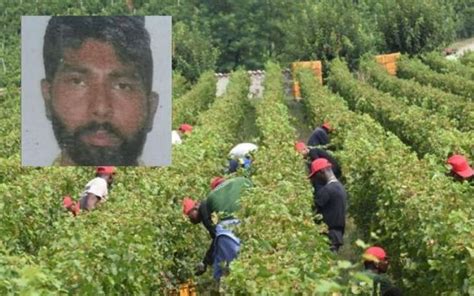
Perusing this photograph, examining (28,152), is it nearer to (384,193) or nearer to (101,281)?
(101,281)

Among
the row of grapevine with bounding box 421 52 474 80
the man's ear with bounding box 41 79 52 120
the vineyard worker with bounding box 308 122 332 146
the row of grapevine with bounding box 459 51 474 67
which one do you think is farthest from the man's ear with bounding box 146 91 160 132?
the row of grapevine with bounding box 459 51 474 67

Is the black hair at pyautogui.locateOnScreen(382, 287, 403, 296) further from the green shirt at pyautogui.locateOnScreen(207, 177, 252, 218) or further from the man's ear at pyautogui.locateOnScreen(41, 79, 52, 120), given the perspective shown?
the man's ear at pyautogui.locateOnScreen(41, 79, 52, 120)

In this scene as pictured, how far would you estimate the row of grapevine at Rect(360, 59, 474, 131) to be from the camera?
53.6ft

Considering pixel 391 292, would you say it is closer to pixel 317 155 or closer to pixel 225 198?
pixel 225 198

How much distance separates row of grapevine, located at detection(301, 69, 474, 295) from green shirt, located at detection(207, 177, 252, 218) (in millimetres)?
1343

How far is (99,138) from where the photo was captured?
25.9 feet

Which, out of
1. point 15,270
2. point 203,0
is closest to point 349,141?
point 15,270

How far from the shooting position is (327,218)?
33.1 ft

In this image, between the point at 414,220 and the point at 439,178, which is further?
the point at 439,178

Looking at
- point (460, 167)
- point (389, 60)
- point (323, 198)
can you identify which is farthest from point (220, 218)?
point (389, 60)

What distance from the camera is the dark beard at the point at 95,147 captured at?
7.88 metres

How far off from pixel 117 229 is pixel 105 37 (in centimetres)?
151

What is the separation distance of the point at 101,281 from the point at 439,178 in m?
3.69

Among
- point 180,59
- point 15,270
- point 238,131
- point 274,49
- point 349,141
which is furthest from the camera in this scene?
point 274,49
